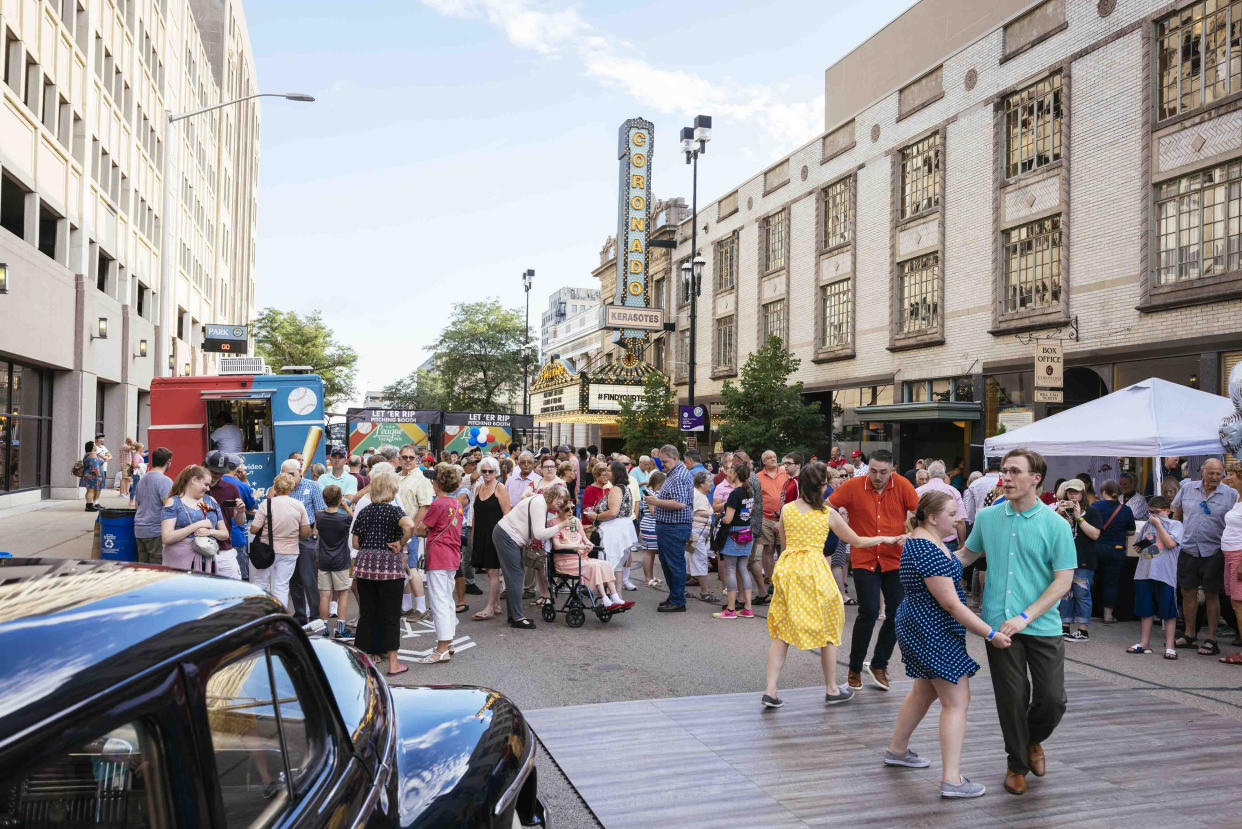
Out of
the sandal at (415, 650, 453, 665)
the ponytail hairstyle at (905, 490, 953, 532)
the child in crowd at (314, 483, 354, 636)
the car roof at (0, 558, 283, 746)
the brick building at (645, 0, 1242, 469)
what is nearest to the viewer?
the car roof at (0, 558, 283, 746)

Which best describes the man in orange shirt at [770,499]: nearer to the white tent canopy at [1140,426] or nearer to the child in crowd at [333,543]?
the white tent canopy at [1140,426]

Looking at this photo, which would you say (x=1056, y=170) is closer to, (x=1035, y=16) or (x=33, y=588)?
(x=1035, y=16)

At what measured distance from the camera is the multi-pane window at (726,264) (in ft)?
117

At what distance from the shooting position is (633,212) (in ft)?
120

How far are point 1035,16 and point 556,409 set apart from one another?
24156mm

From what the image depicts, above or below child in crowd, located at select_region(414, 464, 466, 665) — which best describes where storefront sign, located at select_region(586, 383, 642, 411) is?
above

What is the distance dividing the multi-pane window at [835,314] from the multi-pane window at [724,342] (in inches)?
243

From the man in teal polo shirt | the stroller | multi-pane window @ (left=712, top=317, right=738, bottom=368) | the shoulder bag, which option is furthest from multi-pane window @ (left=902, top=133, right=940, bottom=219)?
the man in teal polo shirt

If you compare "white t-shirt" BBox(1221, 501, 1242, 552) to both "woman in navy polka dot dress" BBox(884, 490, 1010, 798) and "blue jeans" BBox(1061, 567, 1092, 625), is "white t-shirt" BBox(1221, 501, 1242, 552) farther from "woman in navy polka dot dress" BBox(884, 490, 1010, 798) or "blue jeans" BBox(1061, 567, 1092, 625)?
"woman in navy polka dot dress" BBox(884, 490, 1010, 798)

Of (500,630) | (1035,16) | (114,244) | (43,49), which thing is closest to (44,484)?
(114,244)

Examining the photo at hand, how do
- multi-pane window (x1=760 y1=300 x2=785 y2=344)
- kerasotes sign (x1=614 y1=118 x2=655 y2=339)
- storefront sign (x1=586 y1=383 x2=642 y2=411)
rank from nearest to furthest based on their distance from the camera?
multi-pane window (x1=760 y1=300 x2=785 y2=344) < storefront sign (x1=586 y1=383 x2=642 y2=411) < kerasotes sign (x1=614 y1=118 x2=655 y2=339)

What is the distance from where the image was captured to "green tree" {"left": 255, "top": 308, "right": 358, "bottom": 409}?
6308 cm

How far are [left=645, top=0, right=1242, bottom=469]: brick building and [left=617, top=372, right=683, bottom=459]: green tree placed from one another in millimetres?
4705

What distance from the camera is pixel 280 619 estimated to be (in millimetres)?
2172
